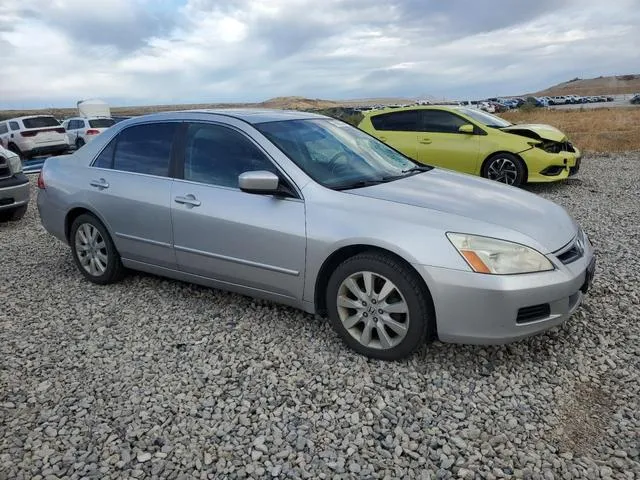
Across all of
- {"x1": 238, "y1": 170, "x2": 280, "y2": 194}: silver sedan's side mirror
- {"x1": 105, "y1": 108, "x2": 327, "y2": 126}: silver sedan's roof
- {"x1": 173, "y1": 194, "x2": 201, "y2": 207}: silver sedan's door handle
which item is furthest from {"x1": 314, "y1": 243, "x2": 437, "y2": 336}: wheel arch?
{"x1": 105, "y1": 108, "x2": 327, "y2": 126}: silver sedan's roof

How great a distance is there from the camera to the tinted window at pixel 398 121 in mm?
9953

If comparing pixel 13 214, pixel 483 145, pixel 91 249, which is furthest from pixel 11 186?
pixel 483 145

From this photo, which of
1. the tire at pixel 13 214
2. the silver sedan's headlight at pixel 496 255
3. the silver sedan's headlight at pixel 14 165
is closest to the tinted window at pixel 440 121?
the silver sedan's headlight at pixel 14 165

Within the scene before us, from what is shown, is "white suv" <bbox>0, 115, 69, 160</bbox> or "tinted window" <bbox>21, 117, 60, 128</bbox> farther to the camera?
"tinted window" <bbox>21, 117, 60, 128</bbox>

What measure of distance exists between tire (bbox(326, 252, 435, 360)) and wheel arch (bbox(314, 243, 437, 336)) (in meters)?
0.02

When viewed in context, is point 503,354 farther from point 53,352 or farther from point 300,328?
point 53,352

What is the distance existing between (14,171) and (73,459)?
634 cm

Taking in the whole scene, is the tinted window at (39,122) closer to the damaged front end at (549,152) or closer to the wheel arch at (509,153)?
the wheel arch at (509,153)

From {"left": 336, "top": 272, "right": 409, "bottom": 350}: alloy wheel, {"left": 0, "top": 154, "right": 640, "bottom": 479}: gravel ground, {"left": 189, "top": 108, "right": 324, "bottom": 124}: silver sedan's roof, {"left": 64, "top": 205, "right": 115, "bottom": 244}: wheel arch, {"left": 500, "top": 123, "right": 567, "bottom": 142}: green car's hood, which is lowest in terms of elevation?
{"left": 0, "top": 154, "right": 640, "bottom": 479}: gravel ground

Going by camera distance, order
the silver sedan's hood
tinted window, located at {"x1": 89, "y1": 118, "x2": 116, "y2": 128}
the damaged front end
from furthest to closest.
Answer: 1. tinted window, located at {"x1": 89, "y1": 118, "x2": 116, "y2": 128}
2. the damaged front end
3. the silver sedan's hood

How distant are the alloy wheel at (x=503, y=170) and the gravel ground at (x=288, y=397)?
16.2 ft

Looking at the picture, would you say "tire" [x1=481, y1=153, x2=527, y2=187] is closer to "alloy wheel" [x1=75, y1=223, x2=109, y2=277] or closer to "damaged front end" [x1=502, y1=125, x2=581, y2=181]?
"damaged front end" [x1=502, y1=125, x2=581, y2=181]

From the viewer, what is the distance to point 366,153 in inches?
168

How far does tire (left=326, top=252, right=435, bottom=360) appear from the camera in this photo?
3.13m
